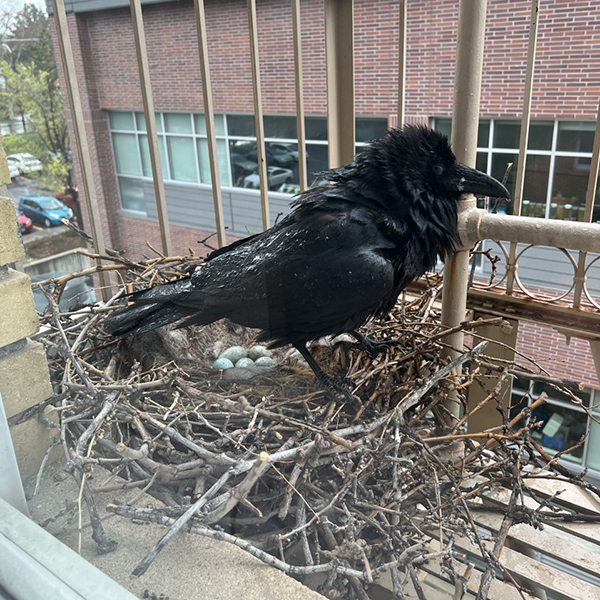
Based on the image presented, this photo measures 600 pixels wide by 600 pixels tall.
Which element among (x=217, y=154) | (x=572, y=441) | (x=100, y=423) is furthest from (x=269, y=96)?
(x=572, y=441)

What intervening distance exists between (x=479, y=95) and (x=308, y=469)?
0.97 meters

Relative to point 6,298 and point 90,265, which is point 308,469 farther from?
point 90,265

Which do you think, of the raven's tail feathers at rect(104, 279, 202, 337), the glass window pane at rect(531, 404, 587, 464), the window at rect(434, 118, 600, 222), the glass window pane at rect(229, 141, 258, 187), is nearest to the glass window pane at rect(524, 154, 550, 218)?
the window at rect(434, 118, 600, 222)

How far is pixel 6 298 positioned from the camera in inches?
39.5

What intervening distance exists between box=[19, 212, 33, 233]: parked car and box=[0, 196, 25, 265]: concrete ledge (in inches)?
1.6

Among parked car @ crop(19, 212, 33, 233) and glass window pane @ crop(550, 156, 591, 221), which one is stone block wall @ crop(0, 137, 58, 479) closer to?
parked car @ crop(19, 212, 33, 233)

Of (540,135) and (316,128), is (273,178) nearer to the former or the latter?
(316,128)

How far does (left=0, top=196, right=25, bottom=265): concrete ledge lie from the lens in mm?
930

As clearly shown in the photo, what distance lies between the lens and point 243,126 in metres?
1.65

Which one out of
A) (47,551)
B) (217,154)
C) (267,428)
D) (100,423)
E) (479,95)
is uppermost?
(479,95)

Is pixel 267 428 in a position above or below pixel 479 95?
below

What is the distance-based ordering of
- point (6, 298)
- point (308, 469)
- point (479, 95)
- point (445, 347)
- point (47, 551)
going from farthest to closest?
point (445, 347) → point (479, 95) → point (308, 469) → point (6, 298) → point (47, 551)

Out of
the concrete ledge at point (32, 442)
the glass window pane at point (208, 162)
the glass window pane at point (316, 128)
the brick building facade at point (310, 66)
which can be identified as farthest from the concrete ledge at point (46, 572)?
the glass window pane at point (316, 128)

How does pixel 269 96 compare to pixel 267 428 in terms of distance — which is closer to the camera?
pixel 267 428
